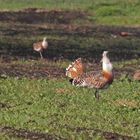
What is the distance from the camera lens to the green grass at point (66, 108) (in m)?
11.9

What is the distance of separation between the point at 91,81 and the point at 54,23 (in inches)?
948

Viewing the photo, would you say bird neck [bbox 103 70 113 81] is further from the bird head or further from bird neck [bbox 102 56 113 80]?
the bird head

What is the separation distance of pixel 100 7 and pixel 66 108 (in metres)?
31.6

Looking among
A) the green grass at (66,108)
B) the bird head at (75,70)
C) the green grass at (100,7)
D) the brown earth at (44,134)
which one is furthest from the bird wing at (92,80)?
the green grass at (100,7)

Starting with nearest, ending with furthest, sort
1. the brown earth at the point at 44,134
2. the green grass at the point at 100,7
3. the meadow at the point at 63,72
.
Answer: the brown earth at the point at 44,134 < the meadow at the point at 63,72 < the green grass at the point at 100,7

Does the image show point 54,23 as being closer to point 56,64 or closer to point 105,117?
point 56,64

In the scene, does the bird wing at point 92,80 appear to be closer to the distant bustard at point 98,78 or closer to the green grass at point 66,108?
the distant bustard at point 98,78

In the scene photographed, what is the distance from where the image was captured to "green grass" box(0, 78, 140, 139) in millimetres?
11945

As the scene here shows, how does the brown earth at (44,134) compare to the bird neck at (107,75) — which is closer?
the brown earth at (44,134)

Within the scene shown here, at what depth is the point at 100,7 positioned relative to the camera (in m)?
44.9

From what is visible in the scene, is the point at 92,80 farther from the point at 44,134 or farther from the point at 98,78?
the point at 44,134

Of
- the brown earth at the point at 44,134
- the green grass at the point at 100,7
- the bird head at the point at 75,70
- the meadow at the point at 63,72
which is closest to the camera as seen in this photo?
the brown earth at the point at 44,134

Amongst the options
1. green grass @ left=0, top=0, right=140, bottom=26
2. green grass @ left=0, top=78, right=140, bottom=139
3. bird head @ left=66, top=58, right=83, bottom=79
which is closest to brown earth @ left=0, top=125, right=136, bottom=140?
green grass @ left=0, top=78, right=140, bottom=139

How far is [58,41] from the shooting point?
1153 inches
